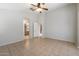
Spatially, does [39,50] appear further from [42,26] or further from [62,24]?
[42,26]

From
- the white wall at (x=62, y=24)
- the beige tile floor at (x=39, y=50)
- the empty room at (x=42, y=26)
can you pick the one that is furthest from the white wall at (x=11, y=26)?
the white wall at (x=62, y=24)

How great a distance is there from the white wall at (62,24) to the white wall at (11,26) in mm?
2227

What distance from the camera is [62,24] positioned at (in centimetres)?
663

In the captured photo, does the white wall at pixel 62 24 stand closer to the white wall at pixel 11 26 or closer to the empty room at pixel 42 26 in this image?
the empty room at pixel 42 26

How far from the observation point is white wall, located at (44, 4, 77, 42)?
5934mm

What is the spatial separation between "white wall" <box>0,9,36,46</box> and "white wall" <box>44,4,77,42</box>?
223 centimetres

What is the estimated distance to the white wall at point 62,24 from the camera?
19.5ft

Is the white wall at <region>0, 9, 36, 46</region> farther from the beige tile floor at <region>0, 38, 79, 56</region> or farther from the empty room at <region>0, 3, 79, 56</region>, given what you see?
the beige tile floor at <region>0, 38, 79, 56</region>

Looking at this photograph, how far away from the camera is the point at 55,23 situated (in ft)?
23.7

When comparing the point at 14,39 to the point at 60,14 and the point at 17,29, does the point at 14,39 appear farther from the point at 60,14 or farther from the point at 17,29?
the point at 60,14

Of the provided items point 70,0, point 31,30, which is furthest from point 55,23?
point 70,0

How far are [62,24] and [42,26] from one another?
6.73 ft

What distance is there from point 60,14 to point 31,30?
8.96 feet

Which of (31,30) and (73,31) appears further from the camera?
(31,30)
